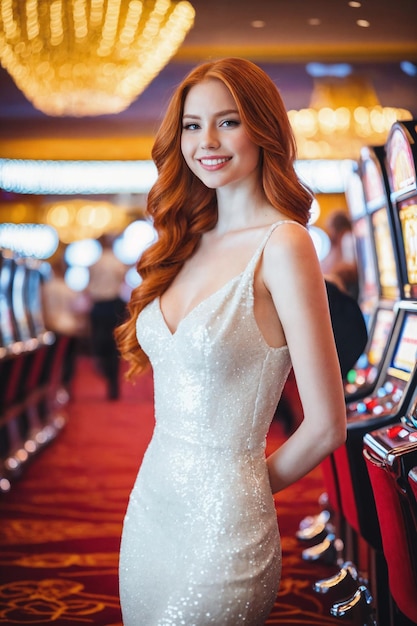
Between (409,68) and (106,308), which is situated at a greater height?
(409,68)

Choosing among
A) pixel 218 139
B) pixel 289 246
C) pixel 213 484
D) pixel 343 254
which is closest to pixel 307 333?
pixel 289 246

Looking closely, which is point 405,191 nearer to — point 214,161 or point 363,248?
point 363,248

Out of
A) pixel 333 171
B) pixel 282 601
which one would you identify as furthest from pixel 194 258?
pixel 333 171

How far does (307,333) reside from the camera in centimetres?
145

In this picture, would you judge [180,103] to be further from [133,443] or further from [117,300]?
[117,300]

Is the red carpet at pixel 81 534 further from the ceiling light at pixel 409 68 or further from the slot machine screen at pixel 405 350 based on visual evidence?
Result: the ceiling light at pixel 409 68

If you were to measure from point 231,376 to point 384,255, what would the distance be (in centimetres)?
231

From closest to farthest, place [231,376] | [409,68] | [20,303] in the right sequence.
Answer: [231,376] < [20,303] < [409,68]

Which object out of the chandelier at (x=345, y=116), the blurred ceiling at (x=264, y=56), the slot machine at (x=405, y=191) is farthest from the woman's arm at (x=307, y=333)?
the chandelier at (x=345, y=116)

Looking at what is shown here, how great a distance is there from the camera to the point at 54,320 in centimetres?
892

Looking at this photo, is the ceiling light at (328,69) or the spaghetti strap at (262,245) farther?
the ceiling light at (328,69)

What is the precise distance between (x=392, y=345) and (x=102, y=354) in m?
5.79

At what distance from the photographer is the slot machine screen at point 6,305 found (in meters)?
5.24

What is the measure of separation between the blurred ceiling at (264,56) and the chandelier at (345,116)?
169 millimetres
